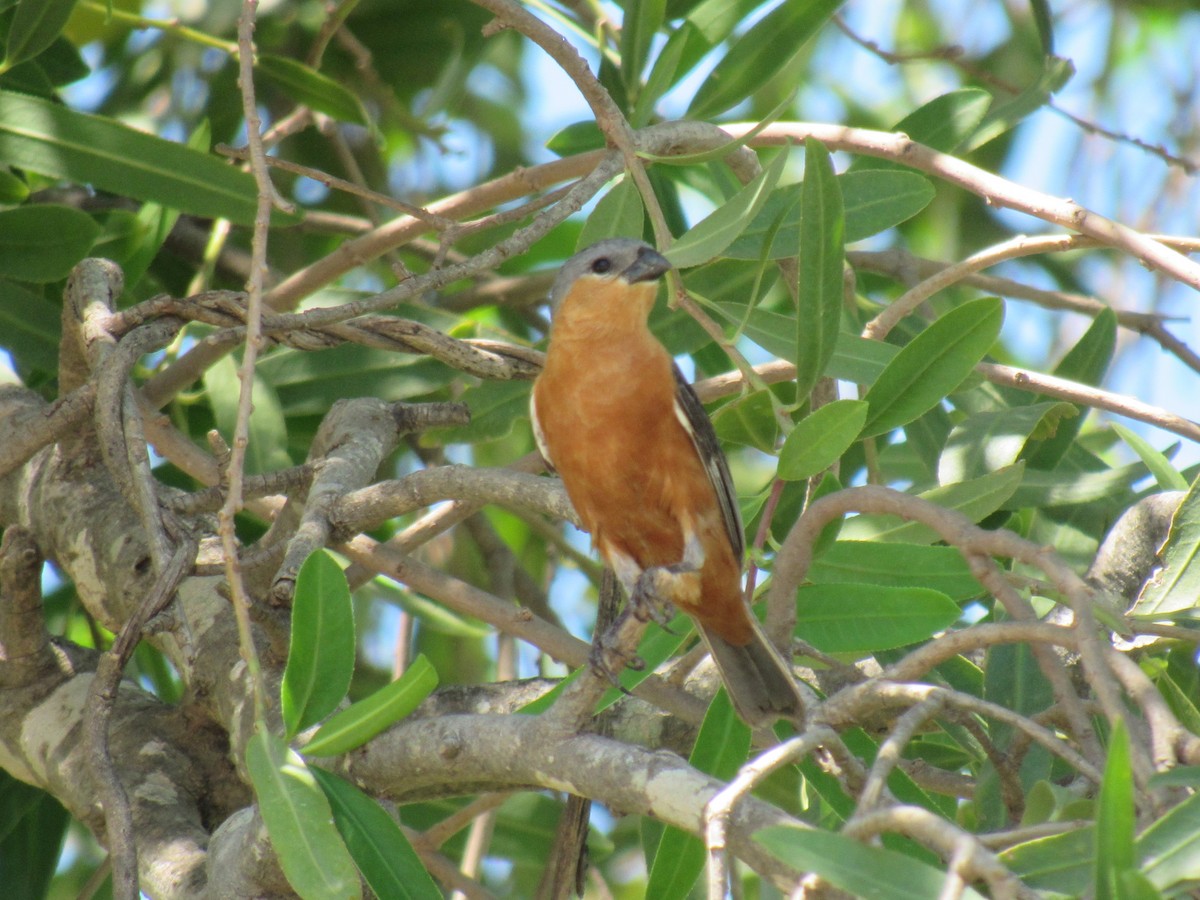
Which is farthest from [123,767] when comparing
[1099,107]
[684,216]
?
[1099,107]

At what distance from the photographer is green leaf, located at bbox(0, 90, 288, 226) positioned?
404 cm

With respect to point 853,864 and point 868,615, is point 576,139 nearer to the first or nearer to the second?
point 868,615

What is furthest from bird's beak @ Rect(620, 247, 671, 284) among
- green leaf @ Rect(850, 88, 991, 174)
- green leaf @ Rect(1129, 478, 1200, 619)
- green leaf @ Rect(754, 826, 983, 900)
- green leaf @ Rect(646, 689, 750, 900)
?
green leaf @ Rect(754, 826, 983, 900)

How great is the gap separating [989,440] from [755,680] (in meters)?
1.03

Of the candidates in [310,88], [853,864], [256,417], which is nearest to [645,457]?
[256,417]

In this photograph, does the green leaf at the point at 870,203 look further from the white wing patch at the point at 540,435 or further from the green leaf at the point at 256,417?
the green leaf at the point at 256,417

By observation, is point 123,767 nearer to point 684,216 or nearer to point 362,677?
point 362,677

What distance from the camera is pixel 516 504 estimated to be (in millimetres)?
3459

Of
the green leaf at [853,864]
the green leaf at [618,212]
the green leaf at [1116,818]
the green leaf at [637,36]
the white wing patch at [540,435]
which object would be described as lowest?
the white wing patch at [540,435]

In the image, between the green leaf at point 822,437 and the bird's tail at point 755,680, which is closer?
the green leaf at point 822,437

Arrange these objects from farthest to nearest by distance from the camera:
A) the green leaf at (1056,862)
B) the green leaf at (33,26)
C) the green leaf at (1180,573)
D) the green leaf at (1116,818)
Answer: the green leaf at (33,26) → the green leaf at (1180,573) → the green leaf at (1056,862) → the green leaf at (1116,818)

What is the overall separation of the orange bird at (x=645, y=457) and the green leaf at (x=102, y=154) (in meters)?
1.28

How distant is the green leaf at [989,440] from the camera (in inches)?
146

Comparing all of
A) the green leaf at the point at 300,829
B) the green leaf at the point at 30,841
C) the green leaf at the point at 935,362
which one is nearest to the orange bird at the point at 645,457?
the green leaf at the point at 935,362
